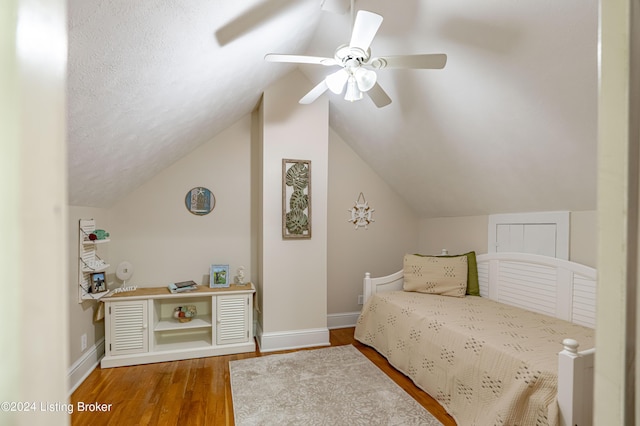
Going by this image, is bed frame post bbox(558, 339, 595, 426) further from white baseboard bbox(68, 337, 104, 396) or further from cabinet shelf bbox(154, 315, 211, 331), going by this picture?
white baseboard bbox(68, 337, 104, 396)

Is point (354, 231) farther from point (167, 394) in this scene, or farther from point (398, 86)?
point (167, 394)

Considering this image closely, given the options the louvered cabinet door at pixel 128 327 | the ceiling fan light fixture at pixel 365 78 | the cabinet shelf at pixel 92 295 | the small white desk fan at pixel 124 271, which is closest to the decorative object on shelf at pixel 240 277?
the louvered cabinet door at pixel 128 327

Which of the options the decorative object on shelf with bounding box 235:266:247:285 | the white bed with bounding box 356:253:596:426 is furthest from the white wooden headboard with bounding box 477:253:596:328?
the decorative object on shelf with bounding box 235:266:247:285

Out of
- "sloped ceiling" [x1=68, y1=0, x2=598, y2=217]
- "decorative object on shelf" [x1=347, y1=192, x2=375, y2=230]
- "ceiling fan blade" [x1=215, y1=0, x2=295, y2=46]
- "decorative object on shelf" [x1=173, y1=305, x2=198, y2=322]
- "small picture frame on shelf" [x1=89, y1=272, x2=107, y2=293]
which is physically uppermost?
"ceiling fan blade" [x1=215, y1=0, x2=295, y2=46]

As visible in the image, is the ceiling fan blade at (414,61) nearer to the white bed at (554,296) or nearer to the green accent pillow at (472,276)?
the white bed at (554,296)

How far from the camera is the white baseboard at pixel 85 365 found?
224 centimetres

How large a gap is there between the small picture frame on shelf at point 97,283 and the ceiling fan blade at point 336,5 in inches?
107

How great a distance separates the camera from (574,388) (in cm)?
135

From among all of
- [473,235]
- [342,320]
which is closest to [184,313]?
[342,320]

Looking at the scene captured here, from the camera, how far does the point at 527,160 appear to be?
225cm

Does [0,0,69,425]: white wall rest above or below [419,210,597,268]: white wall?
above

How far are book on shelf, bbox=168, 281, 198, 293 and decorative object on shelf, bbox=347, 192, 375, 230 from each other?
1.89 m

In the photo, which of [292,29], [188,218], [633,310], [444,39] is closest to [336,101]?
[292,29]

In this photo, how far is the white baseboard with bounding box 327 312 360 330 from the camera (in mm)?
3656
